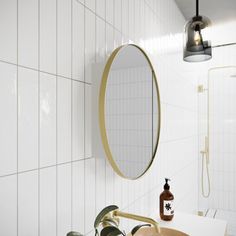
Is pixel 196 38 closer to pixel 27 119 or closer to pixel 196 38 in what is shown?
pixel 196 38

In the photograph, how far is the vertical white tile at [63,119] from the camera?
82 cm

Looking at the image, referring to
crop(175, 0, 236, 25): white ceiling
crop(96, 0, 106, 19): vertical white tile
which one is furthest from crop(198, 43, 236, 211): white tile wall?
crop(96, 0, 106, 19): vertical white tile

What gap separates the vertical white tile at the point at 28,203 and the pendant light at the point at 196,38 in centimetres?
122

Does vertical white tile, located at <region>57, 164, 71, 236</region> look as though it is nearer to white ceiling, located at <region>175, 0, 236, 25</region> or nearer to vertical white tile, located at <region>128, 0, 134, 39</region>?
vertical white tile, located at <region>128, 0, 134, 39</region>

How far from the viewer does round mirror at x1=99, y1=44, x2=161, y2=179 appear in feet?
3.25

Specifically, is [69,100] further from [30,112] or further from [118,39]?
[118,39]

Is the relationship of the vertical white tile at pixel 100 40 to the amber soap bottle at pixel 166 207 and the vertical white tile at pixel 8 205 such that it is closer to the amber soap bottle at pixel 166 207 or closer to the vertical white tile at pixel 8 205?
the vertical white tile at pixel 8 205

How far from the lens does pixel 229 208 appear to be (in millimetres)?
2961

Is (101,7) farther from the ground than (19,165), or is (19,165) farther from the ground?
(101,7)

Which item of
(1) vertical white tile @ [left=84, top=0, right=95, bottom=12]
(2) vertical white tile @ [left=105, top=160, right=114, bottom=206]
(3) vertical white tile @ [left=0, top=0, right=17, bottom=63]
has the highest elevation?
(1) vertical white tile @ [left=84, top=0, right=95, bottom=12]

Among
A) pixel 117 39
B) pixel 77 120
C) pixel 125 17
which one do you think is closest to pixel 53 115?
pixel 77 120

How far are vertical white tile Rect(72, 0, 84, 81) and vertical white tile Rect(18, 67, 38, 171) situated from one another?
0.65 ft

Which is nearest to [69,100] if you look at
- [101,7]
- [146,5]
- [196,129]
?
[101,7]

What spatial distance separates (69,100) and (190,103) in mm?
2109
